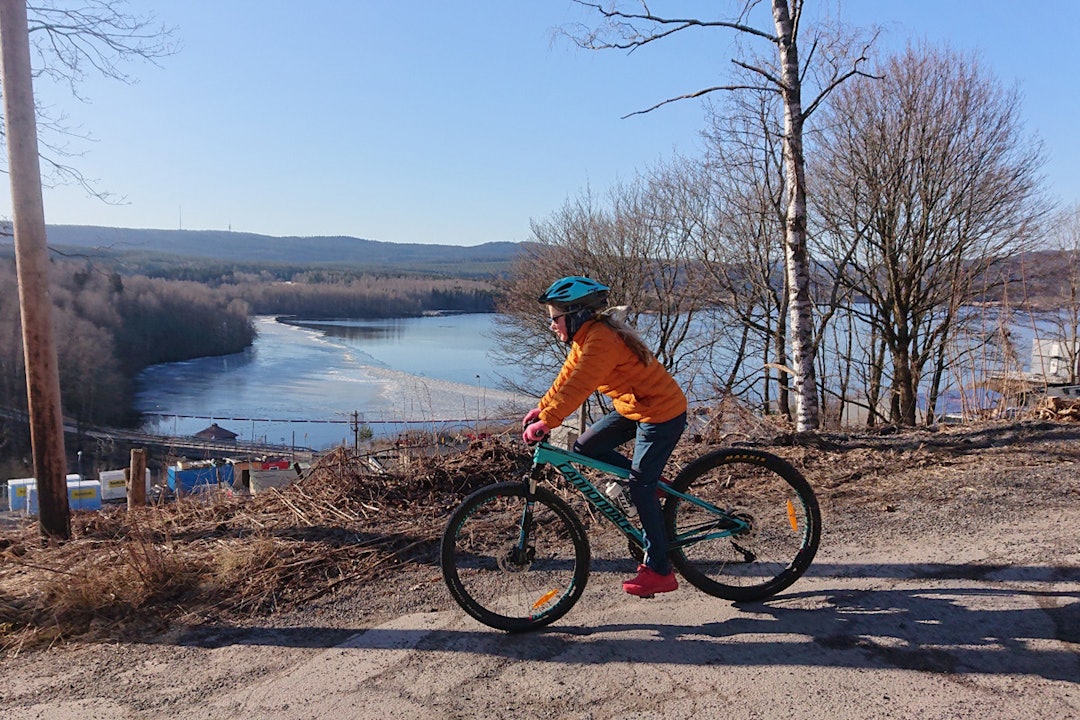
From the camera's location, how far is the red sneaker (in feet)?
13.4

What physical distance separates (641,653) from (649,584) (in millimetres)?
510

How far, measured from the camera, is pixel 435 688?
338 centimetres

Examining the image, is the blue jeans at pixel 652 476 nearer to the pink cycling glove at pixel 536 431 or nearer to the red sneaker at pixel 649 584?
the red sneaker at pixel 649 584

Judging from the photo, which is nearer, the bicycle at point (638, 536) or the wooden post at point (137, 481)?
the bicycle at point (638, 536)

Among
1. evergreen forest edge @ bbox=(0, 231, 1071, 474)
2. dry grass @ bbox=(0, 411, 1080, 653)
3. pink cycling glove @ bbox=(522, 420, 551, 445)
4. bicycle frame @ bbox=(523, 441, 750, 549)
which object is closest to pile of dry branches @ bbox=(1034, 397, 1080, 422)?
dry grass @ bbox=(0, 411, 1080, 653)

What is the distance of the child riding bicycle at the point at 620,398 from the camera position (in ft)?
12.7

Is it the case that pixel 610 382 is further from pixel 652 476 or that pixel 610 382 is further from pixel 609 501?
pixel 609 501

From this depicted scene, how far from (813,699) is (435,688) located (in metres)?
1.64

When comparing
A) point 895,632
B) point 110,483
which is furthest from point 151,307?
point 895,632

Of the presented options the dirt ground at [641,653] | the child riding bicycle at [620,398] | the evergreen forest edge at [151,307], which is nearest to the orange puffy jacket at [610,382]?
the child riding bicycle at [620,398]

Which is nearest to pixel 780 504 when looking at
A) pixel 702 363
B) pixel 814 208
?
pixel 814 208

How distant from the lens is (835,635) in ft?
12.3

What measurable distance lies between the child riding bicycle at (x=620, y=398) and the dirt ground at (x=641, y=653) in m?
0.52

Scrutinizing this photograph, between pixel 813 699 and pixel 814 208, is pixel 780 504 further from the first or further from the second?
pixel 814 208
